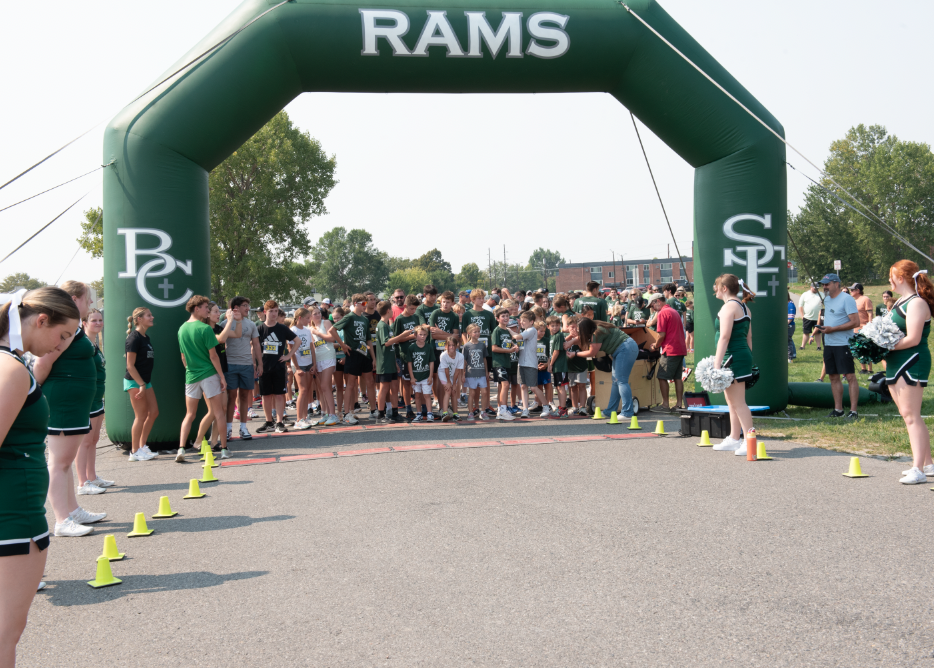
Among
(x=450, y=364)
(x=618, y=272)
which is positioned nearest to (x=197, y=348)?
(x=450, y=364)

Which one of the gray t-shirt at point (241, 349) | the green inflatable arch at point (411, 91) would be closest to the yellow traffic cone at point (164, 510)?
the green inflatable arch at point (411, 91)

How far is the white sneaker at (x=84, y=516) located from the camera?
6312mm

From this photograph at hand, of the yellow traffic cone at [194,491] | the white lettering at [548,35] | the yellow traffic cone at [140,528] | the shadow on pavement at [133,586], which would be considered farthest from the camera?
the white lettering at [548,35]

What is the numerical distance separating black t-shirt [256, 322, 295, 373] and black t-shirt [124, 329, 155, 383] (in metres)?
2.48

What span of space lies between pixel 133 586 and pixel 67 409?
66.6 inches

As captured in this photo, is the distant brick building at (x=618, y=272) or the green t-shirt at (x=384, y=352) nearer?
the green t-shirt at (x=384, y=352)

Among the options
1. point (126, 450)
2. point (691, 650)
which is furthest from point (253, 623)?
point (126, 450)

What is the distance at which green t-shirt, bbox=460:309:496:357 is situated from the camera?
500 inches

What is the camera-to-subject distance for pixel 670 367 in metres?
12.2

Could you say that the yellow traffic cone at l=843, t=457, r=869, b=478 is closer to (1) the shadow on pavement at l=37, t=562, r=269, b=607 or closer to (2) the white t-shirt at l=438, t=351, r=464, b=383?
(1) the shadow on pavement at l=37, t=562, r=269, b=607

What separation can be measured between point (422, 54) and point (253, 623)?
325 inches

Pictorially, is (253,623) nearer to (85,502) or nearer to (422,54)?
(85,502)

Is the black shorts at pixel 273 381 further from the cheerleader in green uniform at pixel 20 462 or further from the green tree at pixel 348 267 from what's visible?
the green tree at pixel 348 267

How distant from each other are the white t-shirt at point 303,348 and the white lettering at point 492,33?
496 cm
